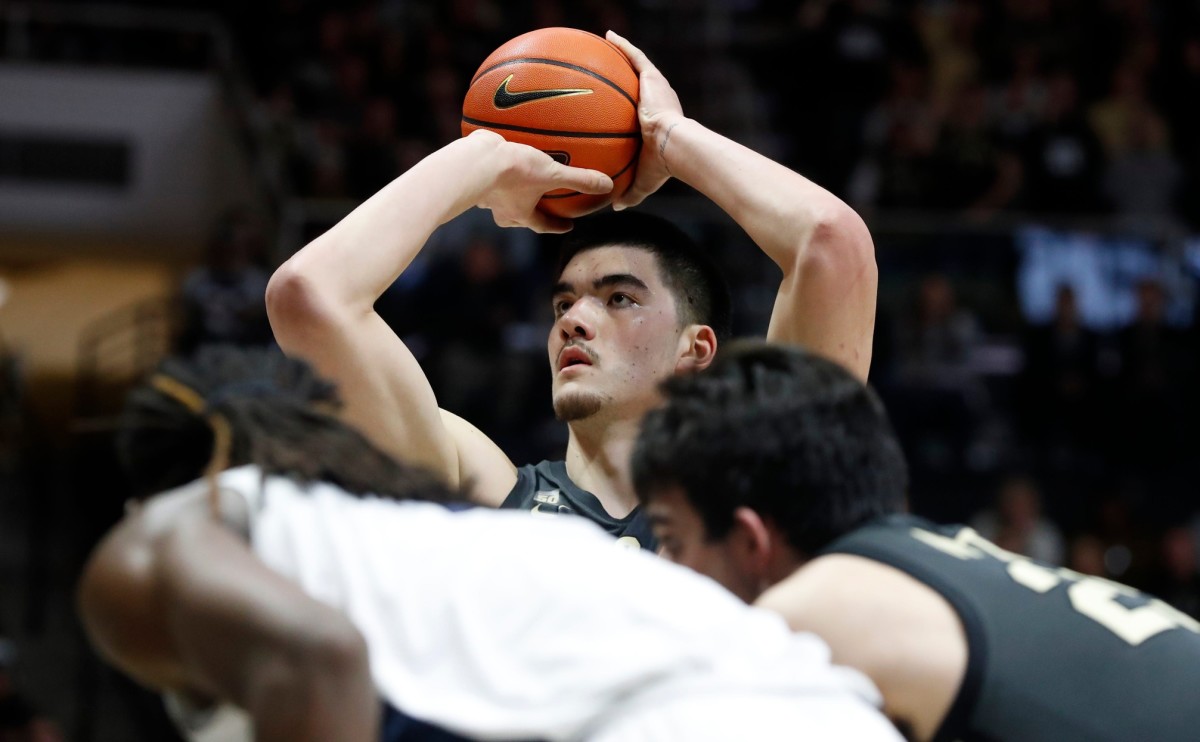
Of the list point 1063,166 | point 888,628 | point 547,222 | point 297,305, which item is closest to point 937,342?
point 1063,166

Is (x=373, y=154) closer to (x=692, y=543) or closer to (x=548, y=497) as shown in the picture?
(x=548, y=497)

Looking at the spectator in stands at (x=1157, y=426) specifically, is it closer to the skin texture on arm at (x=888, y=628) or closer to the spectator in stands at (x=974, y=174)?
the spectator in stands at (x=974, y=174)

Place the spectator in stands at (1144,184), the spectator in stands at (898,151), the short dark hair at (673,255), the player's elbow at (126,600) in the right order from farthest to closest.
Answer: the spectator in stands at (1144,184)
the spectator in stands at (898,151)
the short dark hair at (673,255)
the player's elbow at (126,600)

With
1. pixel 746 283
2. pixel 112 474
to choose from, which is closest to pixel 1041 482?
pixel 746 283

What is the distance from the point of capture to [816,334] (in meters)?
3.23

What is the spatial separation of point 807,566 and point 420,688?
Result: 624mm

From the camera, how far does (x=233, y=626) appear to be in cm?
171

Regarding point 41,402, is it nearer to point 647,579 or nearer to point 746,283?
point 746,283

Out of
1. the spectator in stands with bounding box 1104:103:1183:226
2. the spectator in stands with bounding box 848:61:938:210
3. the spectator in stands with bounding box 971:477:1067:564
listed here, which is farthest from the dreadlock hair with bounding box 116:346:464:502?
the spectator in stands with bounding box 1104:103:1183:226

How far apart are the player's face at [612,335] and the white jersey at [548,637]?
62.3 inches

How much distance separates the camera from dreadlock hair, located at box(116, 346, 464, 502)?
197cm

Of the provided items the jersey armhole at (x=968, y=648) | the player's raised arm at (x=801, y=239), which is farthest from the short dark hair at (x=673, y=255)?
the jersey armhole at (x=968, y=648)

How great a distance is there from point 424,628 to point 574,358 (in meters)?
1.74

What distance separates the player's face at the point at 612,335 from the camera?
3.47m
